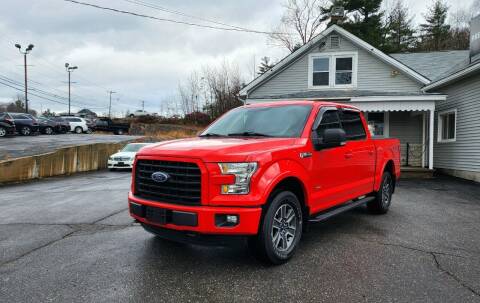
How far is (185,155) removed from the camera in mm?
3742

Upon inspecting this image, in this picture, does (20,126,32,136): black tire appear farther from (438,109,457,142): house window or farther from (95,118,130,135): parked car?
(438,109,457,142): house window

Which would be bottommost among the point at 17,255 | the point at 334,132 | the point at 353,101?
the point at 17,255

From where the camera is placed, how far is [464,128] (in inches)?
504

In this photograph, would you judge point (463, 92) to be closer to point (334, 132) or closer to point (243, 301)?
point (334, 132)

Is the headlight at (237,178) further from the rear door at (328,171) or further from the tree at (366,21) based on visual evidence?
the tree at (366,21)

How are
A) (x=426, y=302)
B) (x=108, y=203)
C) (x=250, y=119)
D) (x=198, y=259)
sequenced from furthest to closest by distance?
(x=108, y=203) → (x=250, y=119) → (x=198, y=259) → (x=426, y=302)

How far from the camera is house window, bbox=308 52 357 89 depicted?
16562 millimetres

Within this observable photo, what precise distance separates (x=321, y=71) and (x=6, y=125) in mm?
21981

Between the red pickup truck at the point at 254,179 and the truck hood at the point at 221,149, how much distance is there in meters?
0.01

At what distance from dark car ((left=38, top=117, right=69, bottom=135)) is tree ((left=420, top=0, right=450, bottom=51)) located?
1451 inches

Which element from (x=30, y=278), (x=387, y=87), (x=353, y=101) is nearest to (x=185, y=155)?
(x=30, y=278)

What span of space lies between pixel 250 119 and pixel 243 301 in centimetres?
270

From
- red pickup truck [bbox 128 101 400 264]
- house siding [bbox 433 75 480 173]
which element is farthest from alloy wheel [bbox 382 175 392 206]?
house siding [bbox 433 75 480 173]

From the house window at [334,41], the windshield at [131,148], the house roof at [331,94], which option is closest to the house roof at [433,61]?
the house roof at [331,94]
